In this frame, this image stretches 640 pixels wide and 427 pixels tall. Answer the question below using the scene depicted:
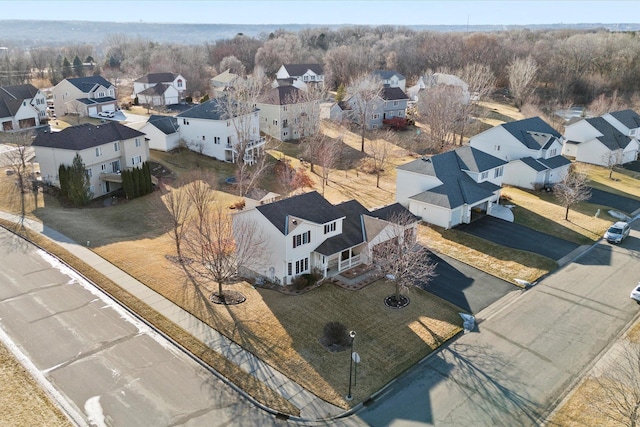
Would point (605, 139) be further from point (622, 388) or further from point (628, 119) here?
point (622, 388)

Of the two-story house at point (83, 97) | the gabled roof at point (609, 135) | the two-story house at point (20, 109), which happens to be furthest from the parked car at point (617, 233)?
the two-story house at point (20, 109)

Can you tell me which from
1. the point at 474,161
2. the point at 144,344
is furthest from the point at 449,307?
the point at 474,161

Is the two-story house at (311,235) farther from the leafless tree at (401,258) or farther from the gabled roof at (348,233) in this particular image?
the leafless tree at (401,258)

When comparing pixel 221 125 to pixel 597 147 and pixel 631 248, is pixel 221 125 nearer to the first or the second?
pixel 631 248

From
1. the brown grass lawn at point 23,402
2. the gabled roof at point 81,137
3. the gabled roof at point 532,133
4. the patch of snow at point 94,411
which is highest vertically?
the gabled roof at point 81,137

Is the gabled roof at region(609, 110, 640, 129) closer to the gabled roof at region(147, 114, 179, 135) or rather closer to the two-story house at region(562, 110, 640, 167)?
the two-story house at region(562, 110, 640, 167)

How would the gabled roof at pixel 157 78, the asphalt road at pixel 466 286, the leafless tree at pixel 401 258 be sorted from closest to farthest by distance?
the leafless tree at pixel 401 258 < the asphalt road at pixel 466 286 < the gabled roof at pixel 157 78

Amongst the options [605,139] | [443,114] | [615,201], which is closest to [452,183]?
[615,201]
